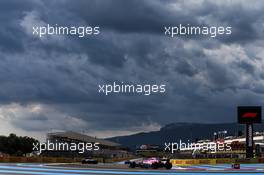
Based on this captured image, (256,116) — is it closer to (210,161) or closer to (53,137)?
(210,161)

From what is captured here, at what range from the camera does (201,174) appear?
38562 mm

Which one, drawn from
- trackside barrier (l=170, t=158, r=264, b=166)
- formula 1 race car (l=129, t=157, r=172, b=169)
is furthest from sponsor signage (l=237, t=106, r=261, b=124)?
formula 1 race car (l=129, t=157, r=172, b=169)

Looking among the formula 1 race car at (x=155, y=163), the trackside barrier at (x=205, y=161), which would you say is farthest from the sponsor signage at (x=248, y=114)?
the formula 1 race car at (x=155, y=163)

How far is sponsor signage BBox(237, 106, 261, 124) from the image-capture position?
308 feet

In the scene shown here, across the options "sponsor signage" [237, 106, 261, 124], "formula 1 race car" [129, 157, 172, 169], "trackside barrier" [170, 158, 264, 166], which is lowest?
"trackside barrier" [170, 158, 264, 166]

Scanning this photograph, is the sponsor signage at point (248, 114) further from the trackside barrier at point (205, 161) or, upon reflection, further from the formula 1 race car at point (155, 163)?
the formula 1 race car at point (155, 163)

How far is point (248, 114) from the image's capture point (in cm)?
9419

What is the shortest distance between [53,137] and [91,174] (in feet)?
270

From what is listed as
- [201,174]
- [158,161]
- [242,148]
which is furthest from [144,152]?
[201,174]

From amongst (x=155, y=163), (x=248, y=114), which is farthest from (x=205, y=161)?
(x=248, y=114)

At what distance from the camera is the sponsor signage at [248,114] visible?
3701 inches

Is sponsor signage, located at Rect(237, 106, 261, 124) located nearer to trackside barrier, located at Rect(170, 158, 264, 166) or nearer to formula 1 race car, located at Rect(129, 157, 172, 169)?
trackside barrier, located at Rect(170, 158, 264, 166)

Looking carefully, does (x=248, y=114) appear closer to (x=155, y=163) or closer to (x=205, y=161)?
(x=205, y=161)

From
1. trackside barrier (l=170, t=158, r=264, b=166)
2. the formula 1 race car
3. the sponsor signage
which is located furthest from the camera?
the sponsor signage
